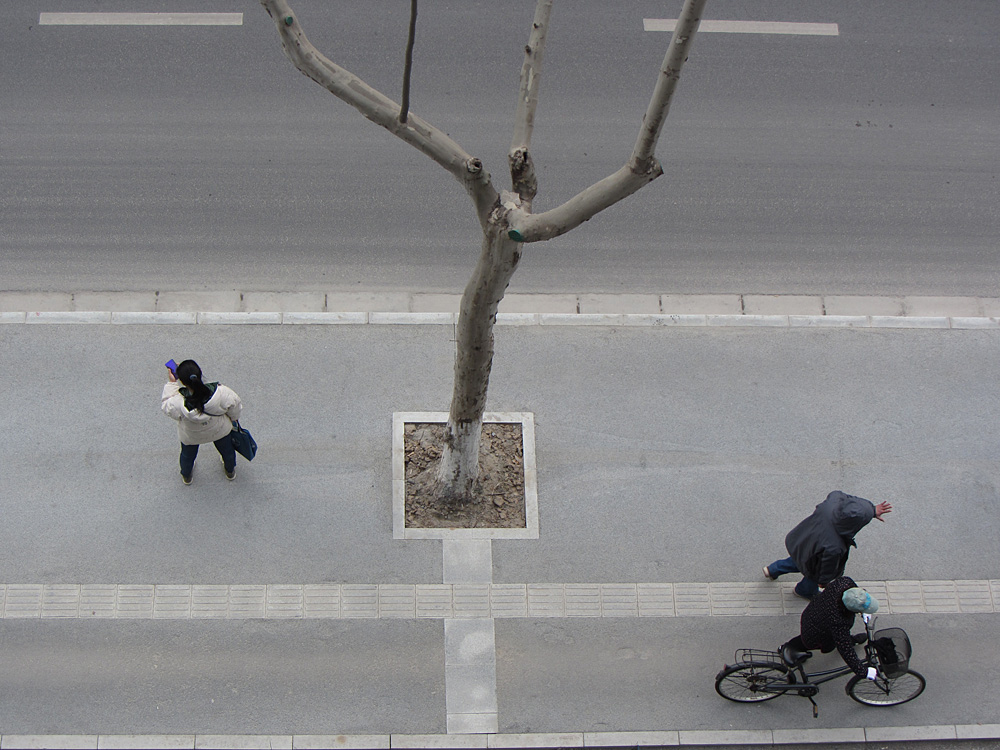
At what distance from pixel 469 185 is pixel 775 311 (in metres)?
4.16

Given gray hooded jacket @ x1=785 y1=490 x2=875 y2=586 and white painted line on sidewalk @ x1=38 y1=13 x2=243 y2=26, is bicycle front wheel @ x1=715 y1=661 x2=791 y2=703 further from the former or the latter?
white painted line on sidewalk @ x1=38 y1=13 x2=243 y2=26

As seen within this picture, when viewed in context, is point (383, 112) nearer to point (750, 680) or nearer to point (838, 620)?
point (838, 620)

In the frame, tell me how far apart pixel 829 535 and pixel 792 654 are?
891 millimetres

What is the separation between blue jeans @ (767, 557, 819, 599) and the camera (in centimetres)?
710

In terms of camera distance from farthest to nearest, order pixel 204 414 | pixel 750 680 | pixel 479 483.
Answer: pixel 479 483
pixel 204 414
pixel 750 680

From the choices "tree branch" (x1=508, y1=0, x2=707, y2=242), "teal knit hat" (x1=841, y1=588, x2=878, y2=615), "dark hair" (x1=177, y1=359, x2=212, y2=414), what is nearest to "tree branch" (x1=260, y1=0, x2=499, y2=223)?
"tree branch" (x1=508, y1=0, x2=707, y2=242)

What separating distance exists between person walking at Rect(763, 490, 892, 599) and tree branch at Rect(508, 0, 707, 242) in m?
2.64

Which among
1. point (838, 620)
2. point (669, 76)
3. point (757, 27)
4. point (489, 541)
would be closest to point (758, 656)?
point (838, 620)

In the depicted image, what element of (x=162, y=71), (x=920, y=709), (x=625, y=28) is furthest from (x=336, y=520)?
(x=625, y=28)

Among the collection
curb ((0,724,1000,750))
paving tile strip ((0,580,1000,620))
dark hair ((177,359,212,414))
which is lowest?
curb ((0,724,1000,750))

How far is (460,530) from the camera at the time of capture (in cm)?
741

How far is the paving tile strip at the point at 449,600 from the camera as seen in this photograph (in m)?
6.99

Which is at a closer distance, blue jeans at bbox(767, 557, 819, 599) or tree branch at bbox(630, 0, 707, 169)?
tree branch at bbox(630, 0, 707, 169)

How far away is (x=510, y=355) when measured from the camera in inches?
324
